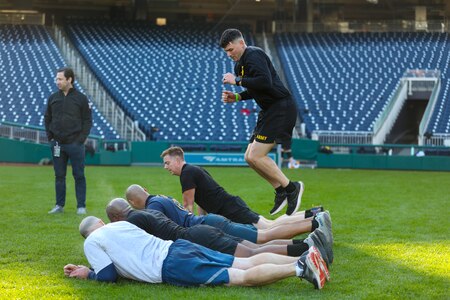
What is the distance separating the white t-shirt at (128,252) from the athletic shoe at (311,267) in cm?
113

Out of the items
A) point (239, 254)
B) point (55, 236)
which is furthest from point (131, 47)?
point (239, 254)

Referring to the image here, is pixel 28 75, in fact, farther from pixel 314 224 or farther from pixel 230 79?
pixel 314 224

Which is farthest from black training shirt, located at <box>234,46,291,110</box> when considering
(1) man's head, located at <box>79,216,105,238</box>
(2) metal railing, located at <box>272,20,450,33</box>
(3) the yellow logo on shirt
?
(2) metal railing, located at <box>272,20,450,33</box>

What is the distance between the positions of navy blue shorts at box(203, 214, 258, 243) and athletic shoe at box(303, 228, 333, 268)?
807mm

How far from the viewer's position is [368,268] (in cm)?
827

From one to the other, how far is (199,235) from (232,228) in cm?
96

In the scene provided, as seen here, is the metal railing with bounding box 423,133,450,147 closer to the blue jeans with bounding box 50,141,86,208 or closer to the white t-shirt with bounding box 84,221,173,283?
the blue jeans with bounding box 50,141,86,208

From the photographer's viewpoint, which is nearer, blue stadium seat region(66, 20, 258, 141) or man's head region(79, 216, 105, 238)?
man's head region(79, 216, 105, 238)

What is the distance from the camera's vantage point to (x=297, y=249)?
7.86 m

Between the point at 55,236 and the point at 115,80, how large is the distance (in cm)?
2842

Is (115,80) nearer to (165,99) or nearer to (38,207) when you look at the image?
(165,99)

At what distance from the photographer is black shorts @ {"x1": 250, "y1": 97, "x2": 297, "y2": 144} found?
10391 mm

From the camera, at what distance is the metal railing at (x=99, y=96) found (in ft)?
110

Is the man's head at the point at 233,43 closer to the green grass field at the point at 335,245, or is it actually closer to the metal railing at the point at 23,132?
the green grass field at the point at 335,245
